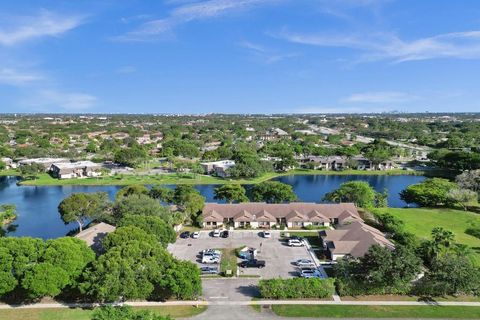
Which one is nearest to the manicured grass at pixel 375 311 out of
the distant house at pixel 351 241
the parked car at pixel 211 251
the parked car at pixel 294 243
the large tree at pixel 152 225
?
the distant house at pixel 351 241

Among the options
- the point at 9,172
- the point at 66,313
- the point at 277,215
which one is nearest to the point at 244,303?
the point at 66,313

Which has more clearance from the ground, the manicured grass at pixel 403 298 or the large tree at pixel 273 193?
the large tree at pixel 273 193

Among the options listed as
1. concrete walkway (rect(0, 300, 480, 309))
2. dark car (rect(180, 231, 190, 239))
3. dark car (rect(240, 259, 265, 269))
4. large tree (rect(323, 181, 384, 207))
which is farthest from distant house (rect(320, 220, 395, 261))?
dark car (rect(180, 231, 190, 239))

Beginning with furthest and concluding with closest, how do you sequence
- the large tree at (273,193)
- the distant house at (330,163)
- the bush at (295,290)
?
the distant house at (330,163)
the large tree at (273,193)
the bush at (295,290)

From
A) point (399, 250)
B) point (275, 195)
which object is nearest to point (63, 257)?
point (399, 250)

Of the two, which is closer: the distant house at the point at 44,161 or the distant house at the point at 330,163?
the distant house at the point at 44,161

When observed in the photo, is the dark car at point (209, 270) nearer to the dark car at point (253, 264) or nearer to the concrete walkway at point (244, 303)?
the dark car at point (253, 264)

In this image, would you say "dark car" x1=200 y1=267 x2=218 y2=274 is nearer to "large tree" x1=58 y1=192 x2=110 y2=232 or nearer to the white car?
the white car

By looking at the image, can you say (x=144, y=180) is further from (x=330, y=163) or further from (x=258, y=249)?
(x=258, y=249)
